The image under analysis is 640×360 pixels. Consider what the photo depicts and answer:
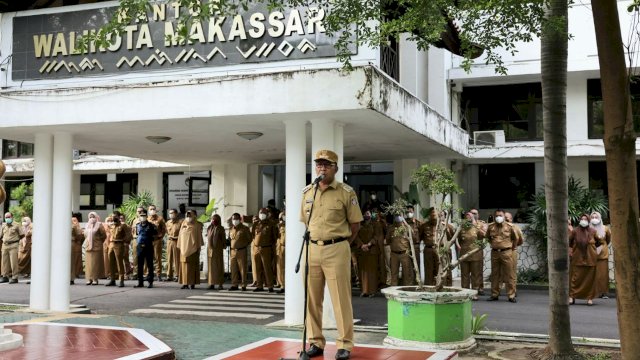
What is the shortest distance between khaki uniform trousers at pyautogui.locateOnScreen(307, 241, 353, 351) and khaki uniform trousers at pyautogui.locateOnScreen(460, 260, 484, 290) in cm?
725

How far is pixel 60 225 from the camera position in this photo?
10.9 metres

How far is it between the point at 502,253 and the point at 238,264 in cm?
557

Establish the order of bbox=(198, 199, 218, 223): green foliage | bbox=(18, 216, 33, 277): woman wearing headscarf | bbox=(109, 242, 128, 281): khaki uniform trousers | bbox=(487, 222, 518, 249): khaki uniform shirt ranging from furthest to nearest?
bbox=(18, 216, 33, 277): woman wearing headscarf → bbox=(198, 199, 218, 223): green foliage → bbox=(109, 242, 128, 281): khaki uniform trousers → bbox=(487, 222, 518, 249): khaki uniform shirt

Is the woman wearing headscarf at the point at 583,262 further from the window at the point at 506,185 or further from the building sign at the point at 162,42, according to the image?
the building sign at the point at 162,42

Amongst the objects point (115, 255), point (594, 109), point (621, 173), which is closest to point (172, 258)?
point (115, 255)

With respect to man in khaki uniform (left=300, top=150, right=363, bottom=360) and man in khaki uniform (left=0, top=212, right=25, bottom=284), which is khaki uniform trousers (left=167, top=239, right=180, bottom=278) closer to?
man in khaki uniform (left=0, top=212, right=25, bottom=284)

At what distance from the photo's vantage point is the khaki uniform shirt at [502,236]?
12906 mm

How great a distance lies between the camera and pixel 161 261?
17.3 metres

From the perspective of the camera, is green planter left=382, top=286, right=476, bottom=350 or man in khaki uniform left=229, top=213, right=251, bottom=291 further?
man in khaki uniform left=229, top=213, right=251, bottom=291

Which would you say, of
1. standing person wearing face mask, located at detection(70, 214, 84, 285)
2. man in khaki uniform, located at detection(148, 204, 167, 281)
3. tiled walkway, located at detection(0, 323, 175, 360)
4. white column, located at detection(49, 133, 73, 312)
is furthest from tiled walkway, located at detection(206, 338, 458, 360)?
standing person wearing face mask, located at detection(70, 214, 84, 285)

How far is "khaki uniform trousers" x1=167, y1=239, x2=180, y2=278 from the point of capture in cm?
1596

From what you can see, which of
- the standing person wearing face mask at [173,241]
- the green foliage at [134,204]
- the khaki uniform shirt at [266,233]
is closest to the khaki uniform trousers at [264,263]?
the khaki uniform shirt at [266,233]

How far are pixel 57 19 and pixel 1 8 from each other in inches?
51.9

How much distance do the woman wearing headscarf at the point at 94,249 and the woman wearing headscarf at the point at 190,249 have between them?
2385 mm
